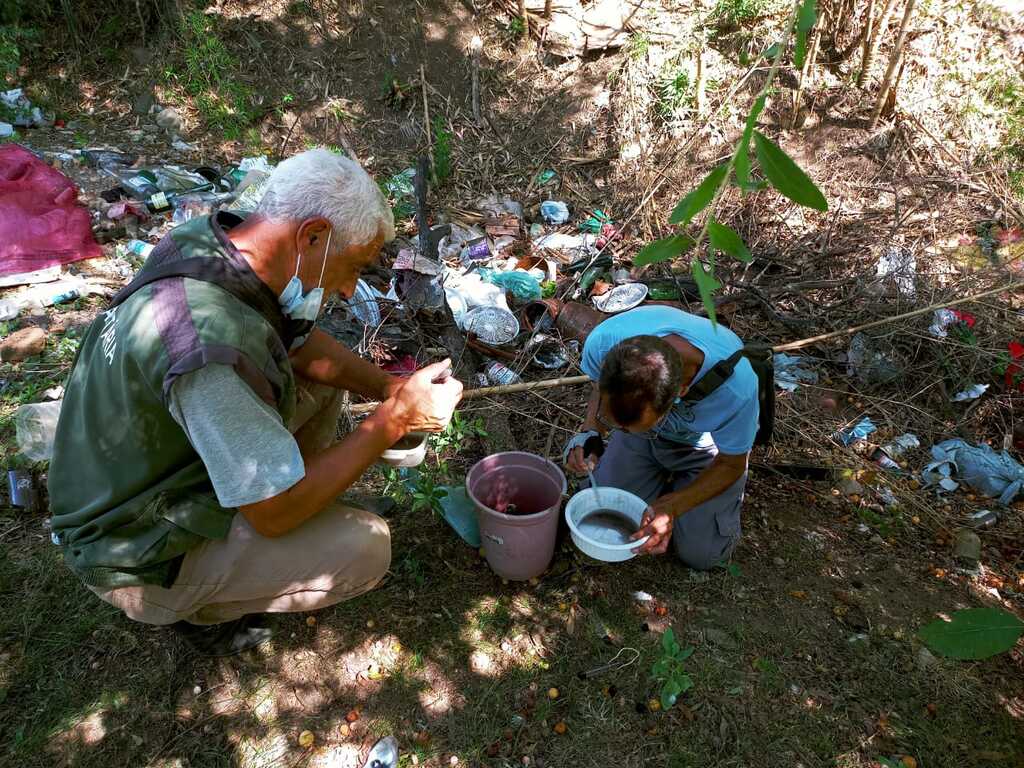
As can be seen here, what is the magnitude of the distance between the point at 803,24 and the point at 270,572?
2142 millimetres

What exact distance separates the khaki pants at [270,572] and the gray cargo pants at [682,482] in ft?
4.39

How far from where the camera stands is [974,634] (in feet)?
4.04

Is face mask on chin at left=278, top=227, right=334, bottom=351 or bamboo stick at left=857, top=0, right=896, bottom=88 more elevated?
bamboo stick at left=857, top=0, right=896, bottom=88

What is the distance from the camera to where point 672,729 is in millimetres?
2338

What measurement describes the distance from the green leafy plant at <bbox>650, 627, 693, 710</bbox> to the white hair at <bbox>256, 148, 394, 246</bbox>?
1.96 meters

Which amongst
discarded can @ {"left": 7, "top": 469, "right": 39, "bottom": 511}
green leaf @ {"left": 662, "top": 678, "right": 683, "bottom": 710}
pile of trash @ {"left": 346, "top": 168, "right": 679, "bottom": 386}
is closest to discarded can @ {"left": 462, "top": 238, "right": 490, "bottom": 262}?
pile of trash @ {"left": 346, "top": 168, "right": 679, "bottom": 386}

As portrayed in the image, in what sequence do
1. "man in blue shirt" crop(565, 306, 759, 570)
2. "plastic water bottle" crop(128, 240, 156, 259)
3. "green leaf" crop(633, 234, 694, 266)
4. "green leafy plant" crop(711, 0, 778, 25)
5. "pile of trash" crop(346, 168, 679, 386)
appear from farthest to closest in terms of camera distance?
"green leafy plant" crop(711, 0, 778, 25) → "plastic water bottle" crop(128, 240, 156, 259) → "pile of trash" crop(346, 168, 679, 386) → "man in blue shirt" crop(565, 306, 759, 570) → "green leaf" crop(633, 234, 694, 266)

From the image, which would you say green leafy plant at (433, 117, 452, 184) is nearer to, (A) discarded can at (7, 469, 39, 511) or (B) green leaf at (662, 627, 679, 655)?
(A) discarded can at (7, 469, 39, 511)

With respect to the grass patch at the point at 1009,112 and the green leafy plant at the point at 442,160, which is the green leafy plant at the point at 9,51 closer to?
the green leafy plant at the point at 442,160

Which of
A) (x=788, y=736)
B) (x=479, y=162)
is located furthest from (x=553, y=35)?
(x=788, y=736)

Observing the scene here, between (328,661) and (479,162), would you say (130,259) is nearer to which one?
(479,162)

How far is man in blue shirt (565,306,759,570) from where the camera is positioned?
2168 mm

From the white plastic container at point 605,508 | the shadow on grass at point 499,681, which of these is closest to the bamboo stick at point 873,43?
the shadow on grass at point 499,681

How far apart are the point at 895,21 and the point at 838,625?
19.7 ft
